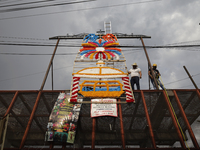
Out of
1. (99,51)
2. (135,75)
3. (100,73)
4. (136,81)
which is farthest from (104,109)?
(99,51)

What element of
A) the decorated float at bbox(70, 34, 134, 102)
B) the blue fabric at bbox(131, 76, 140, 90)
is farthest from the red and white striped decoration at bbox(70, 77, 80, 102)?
the blue fabric at bbox(131, 76, 140, 90)

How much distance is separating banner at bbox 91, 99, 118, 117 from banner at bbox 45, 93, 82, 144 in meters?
0.84

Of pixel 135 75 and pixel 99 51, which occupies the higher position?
pixel 99 51

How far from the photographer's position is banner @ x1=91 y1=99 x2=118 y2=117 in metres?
7.07

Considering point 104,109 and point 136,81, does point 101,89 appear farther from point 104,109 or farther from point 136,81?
point 136,81

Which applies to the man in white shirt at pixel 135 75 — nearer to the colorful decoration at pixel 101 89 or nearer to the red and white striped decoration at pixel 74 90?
the colorful decoration at pixel 101 89

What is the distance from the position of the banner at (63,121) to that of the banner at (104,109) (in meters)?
0.84

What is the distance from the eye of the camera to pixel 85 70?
358 inches

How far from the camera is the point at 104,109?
285 inches

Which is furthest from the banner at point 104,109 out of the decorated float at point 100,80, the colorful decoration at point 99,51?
the colorful decoration at point 99,51

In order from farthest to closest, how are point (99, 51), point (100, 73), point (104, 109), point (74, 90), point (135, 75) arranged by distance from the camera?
point (99, 51) → point (135, 75) → point (100, 73) → point (74, 90) → point (104, 109)

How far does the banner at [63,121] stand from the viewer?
6.18 m

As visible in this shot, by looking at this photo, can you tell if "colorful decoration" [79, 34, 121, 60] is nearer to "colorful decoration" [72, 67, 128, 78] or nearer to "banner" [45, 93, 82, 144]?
"colorful decoration" [72, 67, 128, 78]

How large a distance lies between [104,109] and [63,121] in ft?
6.86
